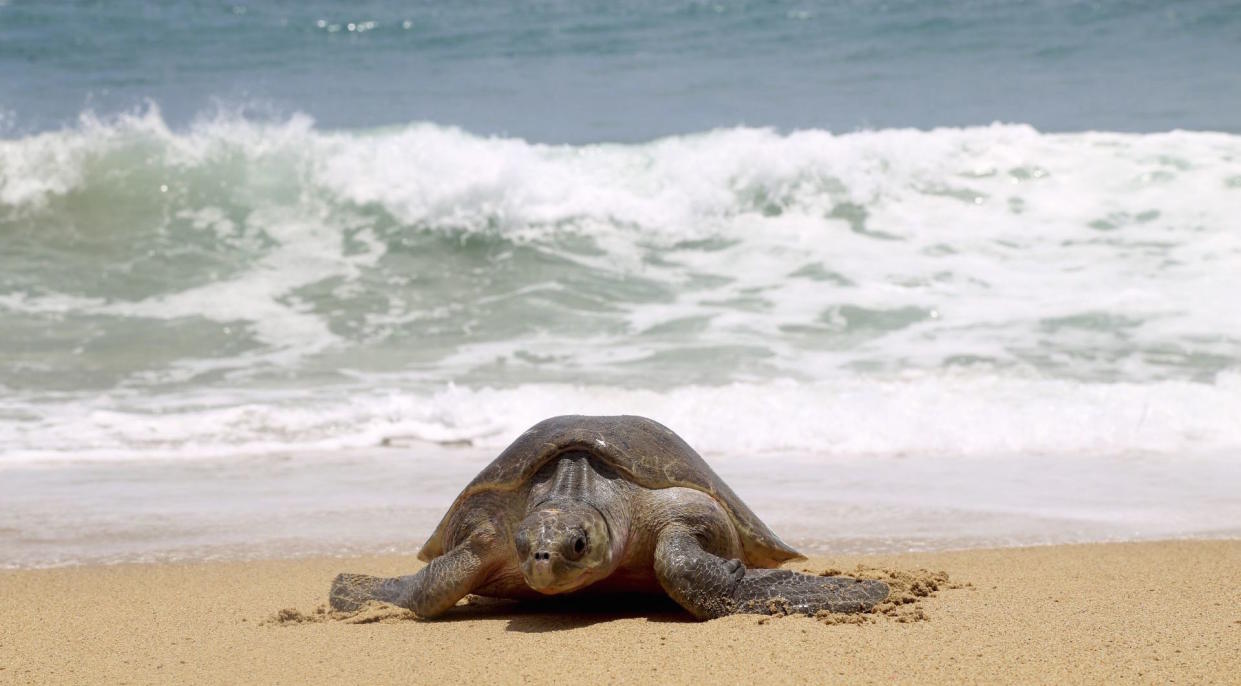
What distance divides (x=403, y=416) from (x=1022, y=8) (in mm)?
19807

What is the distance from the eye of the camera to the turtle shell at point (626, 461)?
409 cm

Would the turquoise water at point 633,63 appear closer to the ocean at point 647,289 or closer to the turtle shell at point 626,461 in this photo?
the ocean at point 647,289

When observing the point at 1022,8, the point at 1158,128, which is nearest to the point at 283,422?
the point at 1158,128

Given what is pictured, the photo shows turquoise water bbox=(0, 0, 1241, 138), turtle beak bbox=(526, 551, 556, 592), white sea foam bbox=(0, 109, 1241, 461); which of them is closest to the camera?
turtle beak bbox=(526, 551, 556, 592)

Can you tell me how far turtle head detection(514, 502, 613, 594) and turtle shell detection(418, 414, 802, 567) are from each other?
0.97 feet

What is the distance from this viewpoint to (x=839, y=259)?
11781 mm

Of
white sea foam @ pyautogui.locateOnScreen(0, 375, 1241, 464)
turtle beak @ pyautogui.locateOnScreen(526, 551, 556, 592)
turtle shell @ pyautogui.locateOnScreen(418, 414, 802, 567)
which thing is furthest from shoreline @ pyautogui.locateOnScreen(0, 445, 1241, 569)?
turtle beak @ pyautogui.locateOnScreen(526, 551, 556, 592)

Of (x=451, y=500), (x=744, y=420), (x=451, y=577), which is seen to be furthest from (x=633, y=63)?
(x=451, y=577)

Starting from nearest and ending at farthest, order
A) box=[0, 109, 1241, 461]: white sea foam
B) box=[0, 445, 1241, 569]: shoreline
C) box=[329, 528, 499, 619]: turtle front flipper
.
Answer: box=[329, 528, 499, 619]: turtle front flipper, box=[0, 445, 1241, 569]: shoreline, box=[0, 109, 1241, 461]: white sea foam

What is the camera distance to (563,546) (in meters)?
3.62

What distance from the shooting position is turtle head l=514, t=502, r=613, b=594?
11.9 ft

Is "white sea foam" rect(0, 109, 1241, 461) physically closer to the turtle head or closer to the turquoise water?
the turquoise water

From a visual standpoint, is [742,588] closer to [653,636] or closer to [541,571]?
[653,636]

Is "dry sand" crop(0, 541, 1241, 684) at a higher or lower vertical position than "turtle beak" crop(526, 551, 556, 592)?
lower
